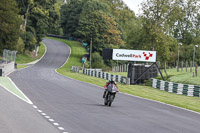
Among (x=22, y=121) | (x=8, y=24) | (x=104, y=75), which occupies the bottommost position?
(x=104, y=75)

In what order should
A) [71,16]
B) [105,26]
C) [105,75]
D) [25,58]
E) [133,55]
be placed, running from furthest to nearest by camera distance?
1. [71,16]
2. [105,26]
3. [25,58]
4. [105,75]
5. [133,55]

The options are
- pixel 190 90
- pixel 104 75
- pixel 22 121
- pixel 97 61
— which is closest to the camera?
pixel 22 121

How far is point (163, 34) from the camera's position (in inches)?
2704

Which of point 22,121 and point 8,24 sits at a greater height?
point 8,24

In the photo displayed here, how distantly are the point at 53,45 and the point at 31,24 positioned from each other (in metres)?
27.8

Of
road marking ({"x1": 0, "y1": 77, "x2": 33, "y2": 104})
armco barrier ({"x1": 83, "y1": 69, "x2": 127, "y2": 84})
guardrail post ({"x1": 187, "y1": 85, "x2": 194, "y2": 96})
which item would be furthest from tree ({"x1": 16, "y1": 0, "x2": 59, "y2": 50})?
road marking ({"x1": 0, "y1": 77, "x2": 33, "y2": 104})

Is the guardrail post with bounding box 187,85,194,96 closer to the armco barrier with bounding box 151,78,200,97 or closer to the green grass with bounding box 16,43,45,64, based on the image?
the armco barrier with bounding box 151,78,200,97

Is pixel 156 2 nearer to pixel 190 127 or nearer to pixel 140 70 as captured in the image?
pixel 140 70

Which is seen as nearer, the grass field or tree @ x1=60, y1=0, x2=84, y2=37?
the grass field

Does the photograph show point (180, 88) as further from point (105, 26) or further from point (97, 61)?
point (105, 26)

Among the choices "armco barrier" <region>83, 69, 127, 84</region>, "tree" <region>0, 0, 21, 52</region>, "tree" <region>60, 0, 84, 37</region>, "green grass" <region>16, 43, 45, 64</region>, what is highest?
"tree" <region>60, 0, 84, 37</region>

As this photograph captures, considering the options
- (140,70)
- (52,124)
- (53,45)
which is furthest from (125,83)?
(53,45)

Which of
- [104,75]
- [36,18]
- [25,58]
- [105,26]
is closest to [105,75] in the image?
[104,75]

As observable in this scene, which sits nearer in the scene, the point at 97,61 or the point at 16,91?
the point at 16,91
